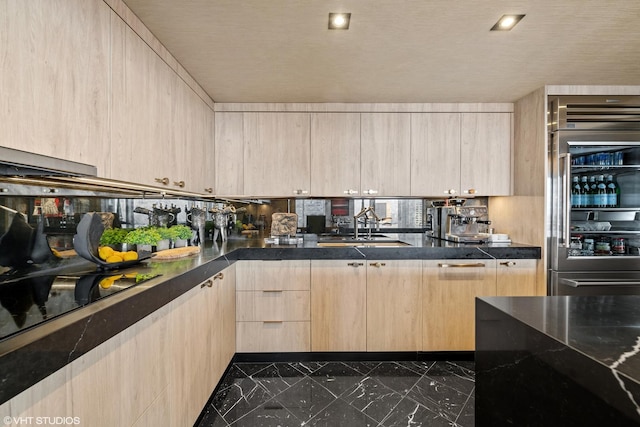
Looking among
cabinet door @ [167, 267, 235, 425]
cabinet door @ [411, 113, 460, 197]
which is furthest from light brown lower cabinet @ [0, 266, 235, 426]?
cabinet door @ [411, 113, 460, 197]

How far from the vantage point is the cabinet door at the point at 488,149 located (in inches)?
119

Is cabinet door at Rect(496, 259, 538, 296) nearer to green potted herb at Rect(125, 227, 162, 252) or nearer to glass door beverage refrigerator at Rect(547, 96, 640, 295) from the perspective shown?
glass door beverage refrigerator at Rect(547, 96, 640, 295)

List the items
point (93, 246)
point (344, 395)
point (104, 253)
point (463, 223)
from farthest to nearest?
point (463, 223)
point (344, 395)
point (104, 253)
point (93, 246)

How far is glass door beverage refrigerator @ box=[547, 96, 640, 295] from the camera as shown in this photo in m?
2.55

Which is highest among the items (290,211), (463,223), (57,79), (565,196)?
(57,79)

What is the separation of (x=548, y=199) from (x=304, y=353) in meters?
2.30

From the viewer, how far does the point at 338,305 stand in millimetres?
2609

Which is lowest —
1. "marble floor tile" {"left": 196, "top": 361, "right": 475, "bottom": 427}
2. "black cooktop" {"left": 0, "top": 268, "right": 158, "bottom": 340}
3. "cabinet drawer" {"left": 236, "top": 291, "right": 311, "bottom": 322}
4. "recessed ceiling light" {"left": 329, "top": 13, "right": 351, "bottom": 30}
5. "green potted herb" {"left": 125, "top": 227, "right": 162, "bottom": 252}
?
"marble floor tile" {"left": 196, "top": 361, "right": 475, "bottom": 427}

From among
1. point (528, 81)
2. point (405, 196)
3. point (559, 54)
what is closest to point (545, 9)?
point (559, 54)

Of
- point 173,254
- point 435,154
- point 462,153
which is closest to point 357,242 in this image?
point 435,154

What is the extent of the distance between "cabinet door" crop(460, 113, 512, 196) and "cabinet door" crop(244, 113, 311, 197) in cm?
149

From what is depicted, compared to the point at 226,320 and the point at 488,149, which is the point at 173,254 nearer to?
the point at 226,320

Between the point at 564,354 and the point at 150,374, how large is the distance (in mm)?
1360

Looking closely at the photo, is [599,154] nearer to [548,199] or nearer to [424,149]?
[548,199]
